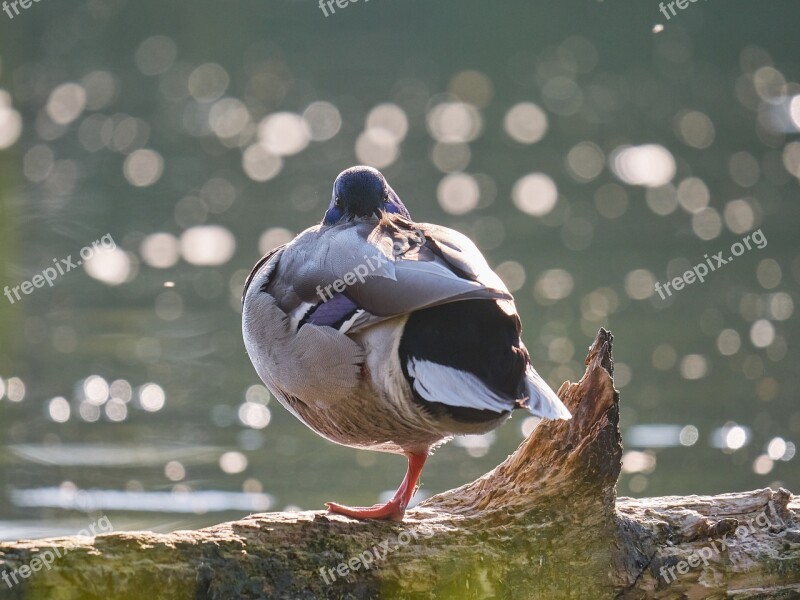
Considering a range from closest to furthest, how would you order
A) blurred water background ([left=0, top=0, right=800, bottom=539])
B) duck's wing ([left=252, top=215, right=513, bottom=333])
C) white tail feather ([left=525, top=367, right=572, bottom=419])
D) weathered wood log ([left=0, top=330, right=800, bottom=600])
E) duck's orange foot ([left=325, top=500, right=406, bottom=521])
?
weathered wood log ([left=0, top=330, right=800, bottom=600]) → white tail feather ([left=525, top=367, right=572, bottom=419]) → duck's wing ([left=252, top=215, right=513, bottom=333]) → duck's orange foot ([left=325, top=500, right=406, bottom=521]) → blurred water background ([left=0, top=0, right=800, bottom=539])

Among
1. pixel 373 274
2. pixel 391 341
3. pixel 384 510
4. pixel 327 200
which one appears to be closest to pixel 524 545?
pixel 384 510

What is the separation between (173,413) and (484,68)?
9655 millimetres

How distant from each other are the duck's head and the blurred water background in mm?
2669

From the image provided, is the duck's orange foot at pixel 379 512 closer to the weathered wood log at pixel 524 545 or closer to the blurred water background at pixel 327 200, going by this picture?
the weathered wood log at pixel 524 545

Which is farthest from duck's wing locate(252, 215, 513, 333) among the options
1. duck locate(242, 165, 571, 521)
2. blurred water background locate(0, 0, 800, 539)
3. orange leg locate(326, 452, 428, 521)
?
blurred water background locate(0, 0, 800, 539)

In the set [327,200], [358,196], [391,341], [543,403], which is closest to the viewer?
[543,403]

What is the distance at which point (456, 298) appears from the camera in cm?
365

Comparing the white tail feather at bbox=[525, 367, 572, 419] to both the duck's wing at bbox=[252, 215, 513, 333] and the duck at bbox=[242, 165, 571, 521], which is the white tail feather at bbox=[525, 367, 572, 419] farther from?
the duck's wing at bbox=[252, 215, 513, 333]

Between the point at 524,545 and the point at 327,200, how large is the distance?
933 cm

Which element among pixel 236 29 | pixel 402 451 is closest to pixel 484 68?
pixel 236 29

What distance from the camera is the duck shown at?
3703mm

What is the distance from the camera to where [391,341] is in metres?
3.87

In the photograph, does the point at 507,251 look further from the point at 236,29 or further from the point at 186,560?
the point at 186,560

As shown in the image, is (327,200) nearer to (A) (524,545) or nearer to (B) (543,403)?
(A) (524,545)
